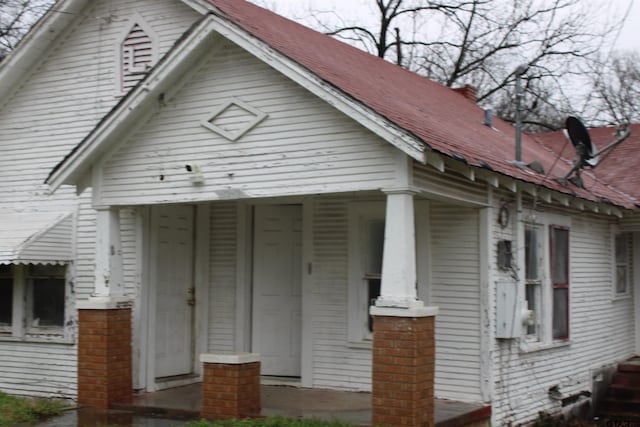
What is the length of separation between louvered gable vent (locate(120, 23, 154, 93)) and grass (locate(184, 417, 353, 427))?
206 inches

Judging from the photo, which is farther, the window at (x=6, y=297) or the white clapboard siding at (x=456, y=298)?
the window at (x=6, y=297)

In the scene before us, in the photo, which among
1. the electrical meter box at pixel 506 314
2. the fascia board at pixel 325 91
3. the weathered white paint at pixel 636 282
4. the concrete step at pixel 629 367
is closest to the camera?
the fascia board at pixel 325 91

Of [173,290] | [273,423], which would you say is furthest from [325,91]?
[173,290]

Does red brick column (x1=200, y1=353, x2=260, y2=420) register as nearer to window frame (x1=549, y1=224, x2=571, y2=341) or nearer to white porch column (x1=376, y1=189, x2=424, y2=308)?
white porch column (x1=376, y1=189, x2=424, y2=308)

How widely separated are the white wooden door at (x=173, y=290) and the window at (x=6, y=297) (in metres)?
2.64

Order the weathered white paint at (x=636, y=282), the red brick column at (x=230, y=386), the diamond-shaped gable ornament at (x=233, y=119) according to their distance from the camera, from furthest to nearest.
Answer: the weathered white paint at (x=636, y=282)
the diamond-shaped gable ornament at (x=233, y=119)
the red brick column at (x=230, y=386)

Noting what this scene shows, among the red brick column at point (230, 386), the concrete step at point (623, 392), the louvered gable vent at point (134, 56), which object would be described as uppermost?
the louvered gable vent at point (134, 56)

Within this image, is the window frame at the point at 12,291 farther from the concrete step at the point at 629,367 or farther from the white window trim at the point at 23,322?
the concrete step at the point at 629,367

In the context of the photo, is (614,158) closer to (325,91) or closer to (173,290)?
(173,290)

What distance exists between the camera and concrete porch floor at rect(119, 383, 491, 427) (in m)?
9.64

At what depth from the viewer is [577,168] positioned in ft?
40.5

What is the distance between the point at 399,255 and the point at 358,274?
8.36 feet

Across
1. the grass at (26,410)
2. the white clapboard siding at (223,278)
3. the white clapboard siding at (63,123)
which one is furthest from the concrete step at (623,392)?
the grass at (26,410)

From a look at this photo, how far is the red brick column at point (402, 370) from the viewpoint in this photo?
8539 millimetres
